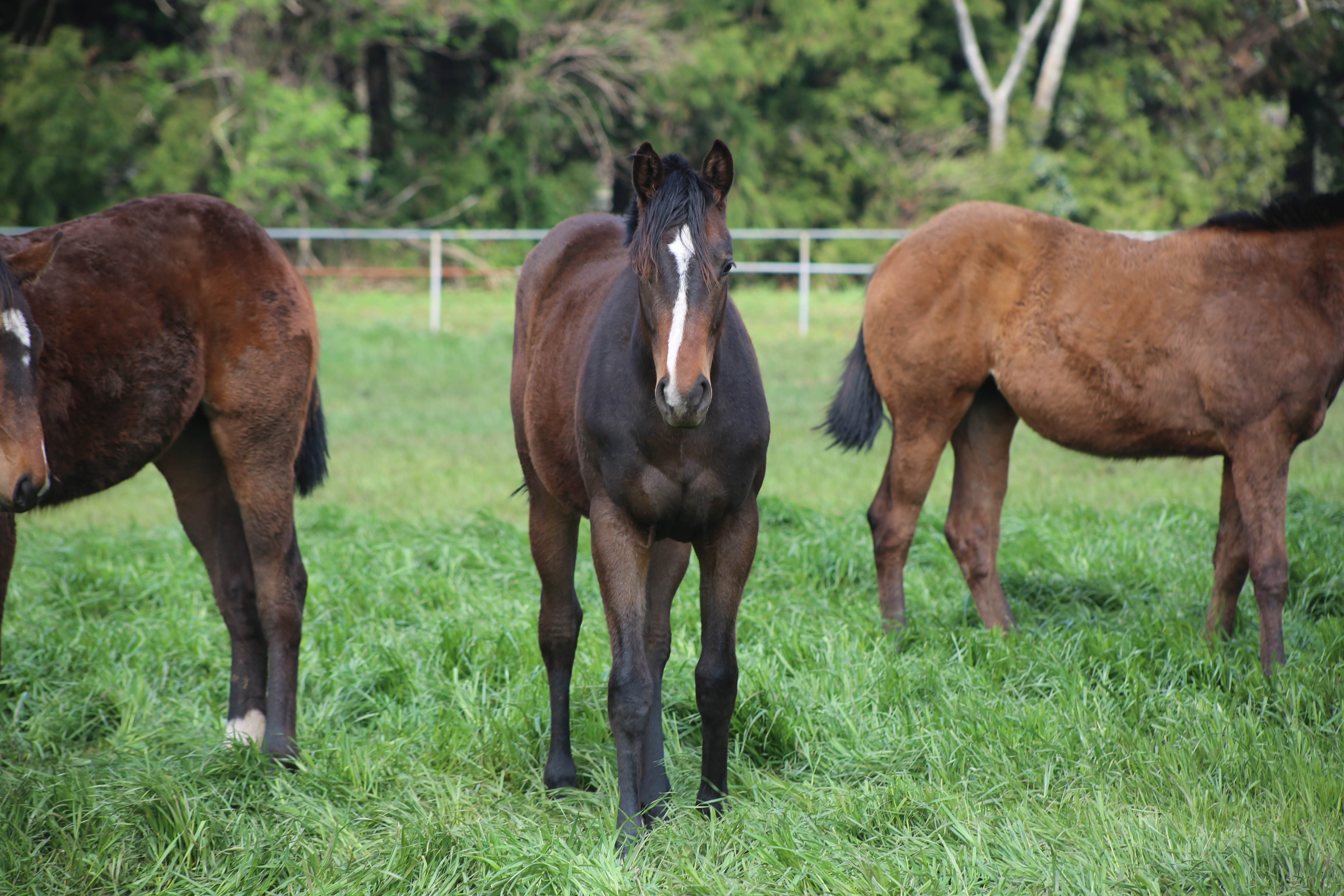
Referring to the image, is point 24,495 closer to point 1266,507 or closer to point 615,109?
point 1266,507

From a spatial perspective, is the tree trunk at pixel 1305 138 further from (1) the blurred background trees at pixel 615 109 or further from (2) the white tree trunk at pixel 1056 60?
(2) the white tree trunk at pixel 1056 60

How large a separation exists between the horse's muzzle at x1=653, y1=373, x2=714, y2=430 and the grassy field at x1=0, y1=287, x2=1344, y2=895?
1.12m

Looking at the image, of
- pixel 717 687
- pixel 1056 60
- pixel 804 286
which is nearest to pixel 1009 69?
pixel 1056 60

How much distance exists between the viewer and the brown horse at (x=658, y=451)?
2742 mm

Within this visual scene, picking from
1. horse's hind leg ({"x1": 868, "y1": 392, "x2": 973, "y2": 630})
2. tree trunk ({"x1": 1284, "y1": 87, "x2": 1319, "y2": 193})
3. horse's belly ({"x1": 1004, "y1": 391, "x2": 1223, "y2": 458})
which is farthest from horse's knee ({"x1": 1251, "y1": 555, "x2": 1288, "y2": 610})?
tree trunk ({"x1": 1284, "y1": 87, "x2": 1319, "y2": 193})

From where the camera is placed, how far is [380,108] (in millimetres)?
21922

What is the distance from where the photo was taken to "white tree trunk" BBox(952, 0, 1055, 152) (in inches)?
944

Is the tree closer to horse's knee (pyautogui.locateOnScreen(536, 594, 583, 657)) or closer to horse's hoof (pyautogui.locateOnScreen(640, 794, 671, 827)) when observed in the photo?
horse's knee (pyautogui.locateOnScreen(536, 594, 583, 657))

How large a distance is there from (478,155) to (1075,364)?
18430mm

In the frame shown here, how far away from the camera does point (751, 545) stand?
122 inches

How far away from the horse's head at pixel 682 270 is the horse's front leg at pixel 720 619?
0.45 metres

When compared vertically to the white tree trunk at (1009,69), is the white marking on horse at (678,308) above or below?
below

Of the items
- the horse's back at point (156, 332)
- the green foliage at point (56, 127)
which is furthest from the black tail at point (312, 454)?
the green foliage at point (56, 127)

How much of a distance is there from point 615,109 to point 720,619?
67.8 ft
